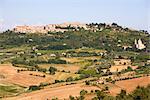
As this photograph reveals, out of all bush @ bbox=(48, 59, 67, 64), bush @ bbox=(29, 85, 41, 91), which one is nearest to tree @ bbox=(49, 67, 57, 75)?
bush @ bbox=(48, 59, 67, 64)

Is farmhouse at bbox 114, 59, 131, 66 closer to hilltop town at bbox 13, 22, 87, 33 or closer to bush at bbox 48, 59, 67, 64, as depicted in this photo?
bush at bbox 48, 59, 67, 64

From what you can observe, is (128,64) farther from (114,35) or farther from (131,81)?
(114,35)

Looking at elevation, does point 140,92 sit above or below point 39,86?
above

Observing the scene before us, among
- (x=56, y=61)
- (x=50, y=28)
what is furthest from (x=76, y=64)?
(x=50, y=28)

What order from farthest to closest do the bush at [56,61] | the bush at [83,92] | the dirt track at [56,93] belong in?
the bush at [56,61], the dirt track at [56,93], the bush at [83,92]

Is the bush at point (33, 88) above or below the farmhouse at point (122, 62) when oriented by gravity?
below

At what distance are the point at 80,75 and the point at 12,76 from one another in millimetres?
13090

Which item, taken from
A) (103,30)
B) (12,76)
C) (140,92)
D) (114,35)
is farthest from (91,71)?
(103,30)

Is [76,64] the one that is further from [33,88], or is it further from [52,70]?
[33,88]

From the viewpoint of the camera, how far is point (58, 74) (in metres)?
86.0

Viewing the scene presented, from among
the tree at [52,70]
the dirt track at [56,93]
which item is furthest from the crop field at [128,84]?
the tree at [52,70]

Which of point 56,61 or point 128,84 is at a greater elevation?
point 128,84

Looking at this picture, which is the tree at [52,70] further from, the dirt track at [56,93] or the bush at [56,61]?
the dirt track at [56,93]

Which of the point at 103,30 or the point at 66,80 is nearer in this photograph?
the point at 66,80
